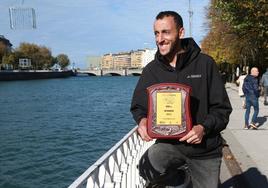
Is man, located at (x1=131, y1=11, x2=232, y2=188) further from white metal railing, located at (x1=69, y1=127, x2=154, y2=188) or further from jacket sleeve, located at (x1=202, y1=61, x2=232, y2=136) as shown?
white metal railing, located at (x1=69, y1=127, x2=154, y2=188)

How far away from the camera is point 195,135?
3498 mm

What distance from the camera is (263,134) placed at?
12.9 meters

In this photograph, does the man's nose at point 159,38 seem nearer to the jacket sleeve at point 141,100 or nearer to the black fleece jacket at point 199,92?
the black fleece jacket at point 199,92

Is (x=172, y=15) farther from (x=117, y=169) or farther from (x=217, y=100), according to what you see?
(x=117, y=169)

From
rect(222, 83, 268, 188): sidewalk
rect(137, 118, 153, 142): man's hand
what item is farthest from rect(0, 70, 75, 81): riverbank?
rect(137, 118, 153, 142): man's hand

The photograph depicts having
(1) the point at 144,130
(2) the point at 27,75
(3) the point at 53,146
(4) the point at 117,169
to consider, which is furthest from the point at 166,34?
(2) the point at 27,75

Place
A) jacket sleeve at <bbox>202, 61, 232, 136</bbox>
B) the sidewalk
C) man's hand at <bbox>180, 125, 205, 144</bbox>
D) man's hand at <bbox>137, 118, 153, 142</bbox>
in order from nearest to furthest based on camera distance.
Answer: man's hand at <bbox>180, 125, 205, 144</bbox>, man's hand at <bbox>137, 118, 153, 142</bbox>, jacket sleeve at <bbox>202, 61, 232, 136</bbox>, the sidewalk

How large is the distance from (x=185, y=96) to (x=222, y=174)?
465 centimetres

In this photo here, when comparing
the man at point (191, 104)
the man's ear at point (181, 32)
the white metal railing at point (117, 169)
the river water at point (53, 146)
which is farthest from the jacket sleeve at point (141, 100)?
the river water at point (53, 146)

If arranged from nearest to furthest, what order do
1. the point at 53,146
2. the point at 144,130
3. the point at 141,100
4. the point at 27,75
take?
the point at 144,130 → the point at 141,100 → the point at 53,146 → the point at 27,75

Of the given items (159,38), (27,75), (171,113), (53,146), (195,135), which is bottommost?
(27,75)

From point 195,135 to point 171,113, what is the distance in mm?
226

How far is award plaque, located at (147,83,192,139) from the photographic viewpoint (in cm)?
353

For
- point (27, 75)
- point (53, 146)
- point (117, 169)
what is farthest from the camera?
point (27, 75)
